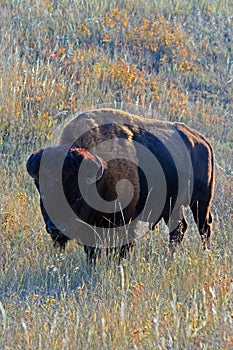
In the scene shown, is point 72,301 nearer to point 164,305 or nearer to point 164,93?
point 164,305

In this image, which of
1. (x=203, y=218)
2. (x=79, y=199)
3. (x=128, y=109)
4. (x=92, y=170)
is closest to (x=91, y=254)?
(x=79, y=199)

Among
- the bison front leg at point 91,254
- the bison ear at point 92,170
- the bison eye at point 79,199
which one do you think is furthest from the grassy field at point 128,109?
the bison ear at point 92,170

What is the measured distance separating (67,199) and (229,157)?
4792 mm

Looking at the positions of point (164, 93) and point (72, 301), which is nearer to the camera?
point (72, 301)

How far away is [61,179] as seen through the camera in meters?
5.10

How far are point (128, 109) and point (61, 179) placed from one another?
4.70 meters

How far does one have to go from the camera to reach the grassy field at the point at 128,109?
13.0 ft

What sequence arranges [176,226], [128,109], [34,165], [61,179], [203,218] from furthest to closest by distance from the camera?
[128,109] < [203,218] < [176,226] < [34,165] < [61,179]

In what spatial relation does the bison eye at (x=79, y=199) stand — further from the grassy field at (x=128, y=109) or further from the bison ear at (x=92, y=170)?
the grassy field at (x=128, y=109)

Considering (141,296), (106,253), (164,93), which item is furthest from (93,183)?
(164,93)

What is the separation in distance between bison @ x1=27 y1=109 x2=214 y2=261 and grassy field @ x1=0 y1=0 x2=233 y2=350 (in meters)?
0.28

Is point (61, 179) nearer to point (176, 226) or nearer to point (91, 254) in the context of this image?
point (91, 254)

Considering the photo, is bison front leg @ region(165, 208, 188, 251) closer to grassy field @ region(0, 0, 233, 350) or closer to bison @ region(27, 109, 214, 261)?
bison @ region(27, 109, 214, 261)

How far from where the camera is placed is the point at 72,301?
4566mm
